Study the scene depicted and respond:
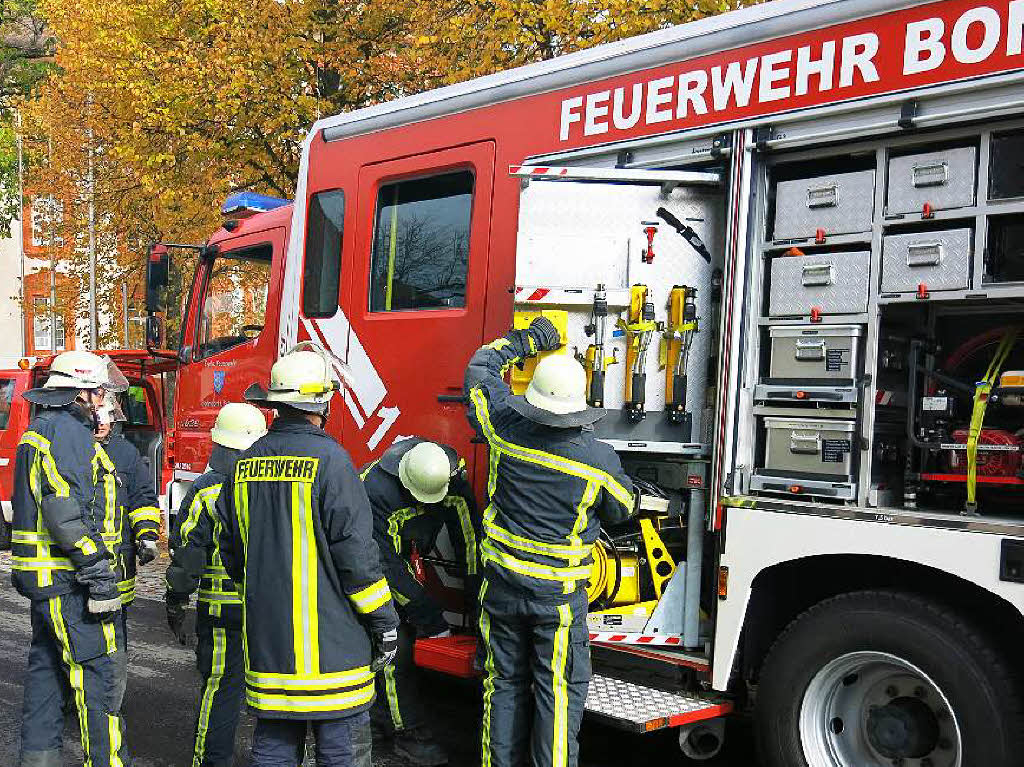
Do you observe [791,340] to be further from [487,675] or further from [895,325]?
[487,675]

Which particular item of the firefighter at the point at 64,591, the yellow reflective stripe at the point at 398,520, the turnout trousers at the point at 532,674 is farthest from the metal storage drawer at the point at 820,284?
the firefighter at the point at 64,591

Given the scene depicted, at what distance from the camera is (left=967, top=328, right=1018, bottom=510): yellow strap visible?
393 centimetres

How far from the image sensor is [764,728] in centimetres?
403

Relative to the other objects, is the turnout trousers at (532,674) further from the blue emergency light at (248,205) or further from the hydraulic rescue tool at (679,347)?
the blue emergency light at (248,205)

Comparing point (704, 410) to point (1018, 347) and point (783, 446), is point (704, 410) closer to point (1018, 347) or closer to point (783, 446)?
point (783, 446)

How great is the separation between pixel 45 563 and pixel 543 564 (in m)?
2.05

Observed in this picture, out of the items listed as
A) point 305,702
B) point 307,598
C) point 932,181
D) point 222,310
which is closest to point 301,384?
point 307,598

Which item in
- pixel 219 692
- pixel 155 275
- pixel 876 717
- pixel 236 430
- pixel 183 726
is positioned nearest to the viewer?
pixel 876 717

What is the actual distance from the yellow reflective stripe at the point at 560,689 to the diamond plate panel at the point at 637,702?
0.21 metres

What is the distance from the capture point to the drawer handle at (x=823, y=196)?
13.7ft

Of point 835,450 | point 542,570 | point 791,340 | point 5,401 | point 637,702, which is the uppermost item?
point 791,340

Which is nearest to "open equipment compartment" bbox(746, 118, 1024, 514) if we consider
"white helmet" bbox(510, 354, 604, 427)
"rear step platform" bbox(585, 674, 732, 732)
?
"white helmet" bbox(510, 354, 604, 427)

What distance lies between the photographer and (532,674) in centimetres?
421

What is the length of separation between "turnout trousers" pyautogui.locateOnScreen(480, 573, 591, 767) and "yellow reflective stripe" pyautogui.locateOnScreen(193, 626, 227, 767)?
45.1 inches
